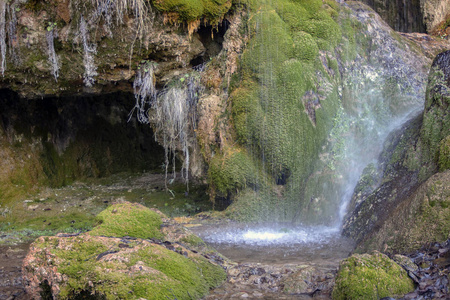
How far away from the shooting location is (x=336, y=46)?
28.1 feet

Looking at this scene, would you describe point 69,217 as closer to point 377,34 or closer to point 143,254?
point 143,254

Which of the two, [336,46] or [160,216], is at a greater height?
[336,46]

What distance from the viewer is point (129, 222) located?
15.2 ft

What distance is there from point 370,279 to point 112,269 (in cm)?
225

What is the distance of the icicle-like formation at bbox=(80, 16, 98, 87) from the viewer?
25.0 ft

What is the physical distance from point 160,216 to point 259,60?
4141 millimetres

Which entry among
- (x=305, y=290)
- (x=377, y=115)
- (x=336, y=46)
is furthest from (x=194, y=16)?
(x=305, y=290)

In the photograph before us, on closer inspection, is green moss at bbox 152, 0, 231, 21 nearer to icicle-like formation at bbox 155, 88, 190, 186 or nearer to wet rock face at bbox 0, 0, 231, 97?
A: wet rock face at bbox 0, 0, 231, 97

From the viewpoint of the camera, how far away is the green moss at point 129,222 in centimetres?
448

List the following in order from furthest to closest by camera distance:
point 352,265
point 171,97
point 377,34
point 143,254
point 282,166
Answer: point 377,34, point 171,97, point 282,166, point 143,254, point 352,265

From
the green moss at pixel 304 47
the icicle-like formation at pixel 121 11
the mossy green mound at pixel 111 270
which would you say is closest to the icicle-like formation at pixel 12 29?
the icicle-like formation at pixel 121 11

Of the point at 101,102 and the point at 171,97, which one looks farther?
the point at 101,102

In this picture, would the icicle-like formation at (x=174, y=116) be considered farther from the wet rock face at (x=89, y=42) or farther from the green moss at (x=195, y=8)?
the green moss at (x=195, y=8)

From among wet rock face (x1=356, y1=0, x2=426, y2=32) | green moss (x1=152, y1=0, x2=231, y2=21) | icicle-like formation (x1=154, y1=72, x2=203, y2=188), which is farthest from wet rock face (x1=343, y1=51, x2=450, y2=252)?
wet rock face (x1=356, y1=0, x2=426, y2=32)
